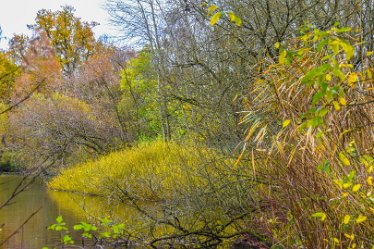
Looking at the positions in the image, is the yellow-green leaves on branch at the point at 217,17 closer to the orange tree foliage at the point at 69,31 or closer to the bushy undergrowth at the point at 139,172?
the bushy undergrowth at the point at 139,172

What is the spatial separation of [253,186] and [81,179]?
11.3 meters

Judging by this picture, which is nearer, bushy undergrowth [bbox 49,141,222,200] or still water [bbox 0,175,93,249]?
bushy undergrowth [bbox 49,141,222,200]

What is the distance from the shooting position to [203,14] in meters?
6.75

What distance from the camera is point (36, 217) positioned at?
11469 millimetres

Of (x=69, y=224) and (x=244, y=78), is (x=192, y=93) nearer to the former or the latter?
(x=244, y=78)

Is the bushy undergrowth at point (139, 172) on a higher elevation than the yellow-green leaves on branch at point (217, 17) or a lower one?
lower

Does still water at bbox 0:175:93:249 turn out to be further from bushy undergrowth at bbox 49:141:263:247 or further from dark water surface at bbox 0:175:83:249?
bushy undergrowth at bbox 49:141:263:247

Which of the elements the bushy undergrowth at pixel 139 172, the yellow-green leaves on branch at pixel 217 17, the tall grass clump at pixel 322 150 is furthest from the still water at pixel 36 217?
the yellow-green leaves on branch at pixel 217 17

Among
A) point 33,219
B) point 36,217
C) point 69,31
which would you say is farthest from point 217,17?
point 69,31

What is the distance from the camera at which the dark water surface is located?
8531 millimetres

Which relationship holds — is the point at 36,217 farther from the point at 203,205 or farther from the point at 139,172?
the point at 203,205

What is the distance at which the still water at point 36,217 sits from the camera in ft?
28.1

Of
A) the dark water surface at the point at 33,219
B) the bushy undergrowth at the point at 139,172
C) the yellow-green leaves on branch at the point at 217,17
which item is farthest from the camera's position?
the dark water surface at the point at 33,219

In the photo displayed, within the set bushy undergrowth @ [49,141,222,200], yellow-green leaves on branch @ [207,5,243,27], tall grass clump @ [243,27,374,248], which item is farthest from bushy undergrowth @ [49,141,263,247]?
yellow-green leaves on branch @ [207,5,243,27]
